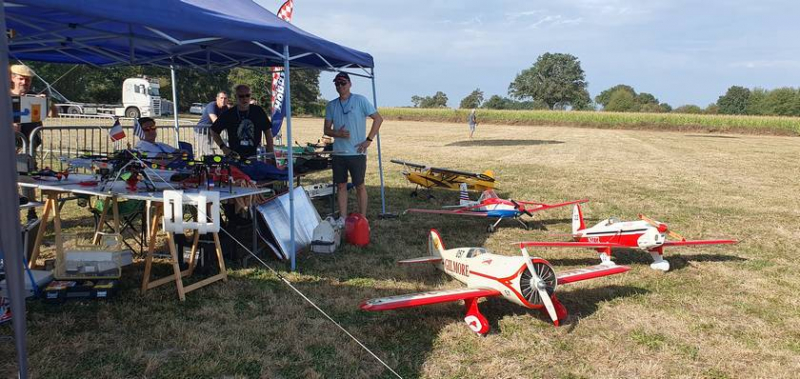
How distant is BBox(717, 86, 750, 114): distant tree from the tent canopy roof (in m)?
119

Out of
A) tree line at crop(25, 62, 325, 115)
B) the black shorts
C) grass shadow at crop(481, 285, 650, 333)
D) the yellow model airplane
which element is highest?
tree line at crop(25, 62, 325, 115)

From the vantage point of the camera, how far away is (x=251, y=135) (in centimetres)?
659

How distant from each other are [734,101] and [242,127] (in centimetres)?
13284

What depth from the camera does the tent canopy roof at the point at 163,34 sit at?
138 inches

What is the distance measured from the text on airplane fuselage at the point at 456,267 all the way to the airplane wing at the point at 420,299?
1.29ft

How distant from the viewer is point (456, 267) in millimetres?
4625

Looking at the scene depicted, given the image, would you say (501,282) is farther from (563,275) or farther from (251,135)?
(251,135)

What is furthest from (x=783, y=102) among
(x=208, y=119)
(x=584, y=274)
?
(x=584, y=274)

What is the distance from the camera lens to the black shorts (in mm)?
6277

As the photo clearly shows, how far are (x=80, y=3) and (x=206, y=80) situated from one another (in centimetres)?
4908

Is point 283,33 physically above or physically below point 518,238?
above

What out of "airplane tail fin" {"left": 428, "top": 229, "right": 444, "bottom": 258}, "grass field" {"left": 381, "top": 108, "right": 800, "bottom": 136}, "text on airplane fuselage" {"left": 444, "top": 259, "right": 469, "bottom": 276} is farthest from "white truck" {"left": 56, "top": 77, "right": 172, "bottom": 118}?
"text on airplane fuselage" {"left": 444, "top": 259, "right": 469, "bottom": 276}

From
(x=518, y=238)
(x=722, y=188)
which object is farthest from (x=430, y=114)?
(x=518, y=238)

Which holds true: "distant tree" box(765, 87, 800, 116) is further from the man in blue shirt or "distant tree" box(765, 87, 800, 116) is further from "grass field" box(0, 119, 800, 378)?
the man in blue shirt
